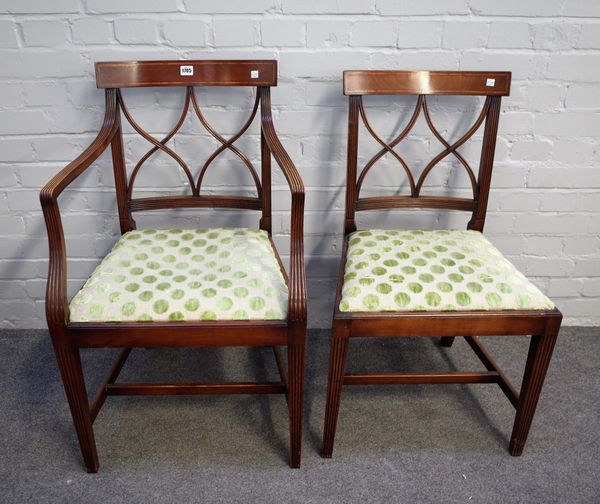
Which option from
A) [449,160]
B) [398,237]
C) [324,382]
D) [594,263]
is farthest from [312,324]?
[594,263]

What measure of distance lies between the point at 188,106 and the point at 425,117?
651 millimetres

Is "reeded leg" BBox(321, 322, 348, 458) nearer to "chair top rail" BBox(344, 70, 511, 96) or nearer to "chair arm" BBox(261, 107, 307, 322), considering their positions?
"chair arm" BBox(261, 107, 307, 322)

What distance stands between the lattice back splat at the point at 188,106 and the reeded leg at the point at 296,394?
0.43 metres

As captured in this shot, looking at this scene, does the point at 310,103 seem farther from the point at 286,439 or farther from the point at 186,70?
the point at 286,439

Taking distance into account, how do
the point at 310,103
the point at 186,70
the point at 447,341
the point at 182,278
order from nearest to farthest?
the point at 182,278, the point at 186,70, the point at 310,103, the point at 447,341

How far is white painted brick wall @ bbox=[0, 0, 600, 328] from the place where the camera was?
1.43m

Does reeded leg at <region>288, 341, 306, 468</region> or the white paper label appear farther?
the white paper label

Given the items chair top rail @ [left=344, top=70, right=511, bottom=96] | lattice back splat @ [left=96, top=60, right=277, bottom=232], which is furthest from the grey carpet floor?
chair top rail @ [left=344, top=70, right=511, bottom=96]

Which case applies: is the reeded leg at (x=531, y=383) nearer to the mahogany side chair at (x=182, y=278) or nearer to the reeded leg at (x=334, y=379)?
the reeded leg at (x=334, y=379)

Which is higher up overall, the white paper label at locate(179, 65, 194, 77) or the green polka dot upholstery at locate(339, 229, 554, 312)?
the white paper label at locate(179, 65, 194, 77)

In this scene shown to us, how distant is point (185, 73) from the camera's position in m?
1.37

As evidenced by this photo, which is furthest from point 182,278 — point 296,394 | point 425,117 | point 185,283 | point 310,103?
point 425,117

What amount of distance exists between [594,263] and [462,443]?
33.7 inches

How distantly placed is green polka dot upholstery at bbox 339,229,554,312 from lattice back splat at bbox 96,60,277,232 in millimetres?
347
